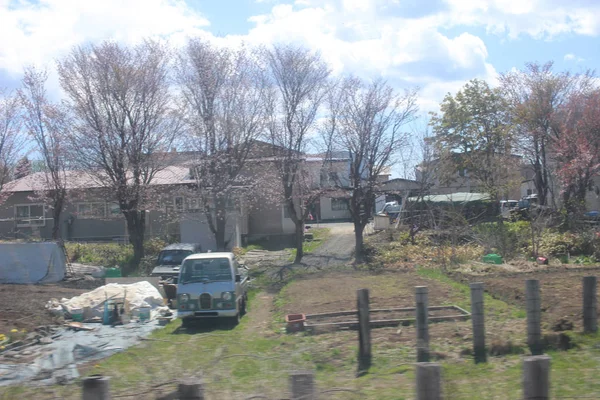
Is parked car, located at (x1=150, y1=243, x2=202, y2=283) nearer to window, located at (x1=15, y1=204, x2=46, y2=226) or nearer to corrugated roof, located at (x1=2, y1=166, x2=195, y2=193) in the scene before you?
corrugated roof, located at (x1=2, y1=166, x2=195, y2=193)

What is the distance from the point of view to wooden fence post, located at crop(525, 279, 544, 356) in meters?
7.91

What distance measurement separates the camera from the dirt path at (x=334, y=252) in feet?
85.0

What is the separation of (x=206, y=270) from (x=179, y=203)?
1554 centimetres

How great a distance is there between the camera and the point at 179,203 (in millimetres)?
30594

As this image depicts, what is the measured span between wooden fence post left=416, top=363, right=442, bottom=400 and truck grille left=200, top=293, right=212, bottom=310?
1081 cm

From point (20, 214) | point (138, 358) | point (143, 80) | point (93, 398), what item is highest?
point (143, 80)

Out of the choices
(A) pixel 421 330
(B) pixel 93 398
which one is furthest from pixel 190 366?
(B) pixel 93 398

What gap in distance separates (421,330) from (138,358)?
4625 mm

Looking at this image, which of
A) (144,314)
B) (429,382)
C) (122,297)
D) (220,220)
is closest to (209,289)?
(144,314)

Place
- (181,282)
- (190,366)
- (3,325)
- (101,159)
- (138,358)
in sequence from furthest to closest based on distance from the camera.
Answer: (101,159)
(181,282)
(3,325)
(138,358)
(190,366)

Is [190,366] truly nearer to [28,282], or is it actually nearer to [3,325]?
[3,325]

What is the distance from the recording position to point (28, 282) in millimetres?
22297

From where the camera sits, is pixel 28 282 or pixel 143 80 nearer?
pixel 28 282

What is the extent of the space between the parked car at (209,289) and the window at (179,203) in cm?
1388
